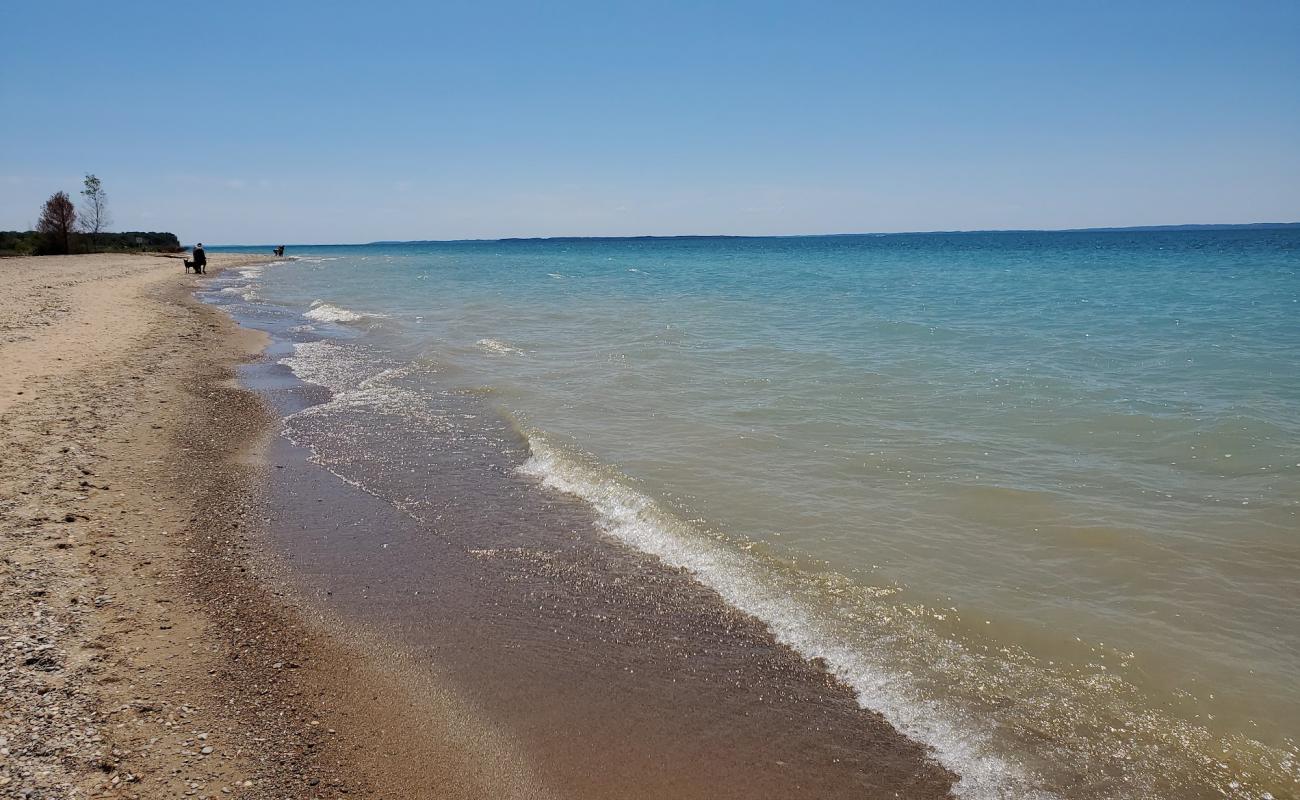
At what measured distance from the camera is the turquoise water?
3.89 m

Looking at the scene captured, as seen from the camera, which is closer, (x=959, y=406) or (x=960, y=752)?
(x=960, y=752)

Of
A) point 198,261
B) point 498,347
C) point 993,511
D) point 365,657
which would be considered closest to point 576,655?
point 365,657

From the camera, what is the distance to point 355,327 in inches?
817

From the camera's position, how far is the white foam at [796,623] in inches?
138

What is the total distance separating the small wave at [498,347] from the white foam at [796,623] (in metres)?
8.67

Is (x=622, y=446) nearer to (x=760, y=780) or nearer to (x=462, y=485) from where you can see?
(x=462, y=485)

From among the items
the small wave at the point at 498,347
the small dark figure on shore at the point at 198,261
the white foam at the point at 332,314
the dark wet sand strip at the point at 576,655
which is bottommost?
the dark wet sand strip at the point at 576,655

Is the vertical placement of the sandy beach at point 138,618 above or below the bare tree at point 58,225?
below

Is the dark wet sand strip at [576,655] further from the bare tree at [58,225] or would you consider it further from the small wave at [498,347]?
the bare tree at [58,225]

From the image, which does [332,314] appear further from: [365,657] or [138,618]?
[365,657]

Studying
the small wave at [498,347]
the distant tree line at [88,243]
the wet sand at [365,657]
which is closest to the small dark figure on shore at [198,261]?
the distant tree line at [88,243]

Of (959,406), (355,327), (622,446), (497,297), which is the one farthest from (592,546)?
(497,297)

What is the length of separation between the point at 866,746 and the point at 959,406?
25.2 feet

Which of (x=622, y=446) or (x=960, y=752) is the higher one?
(x=622, y=446)
